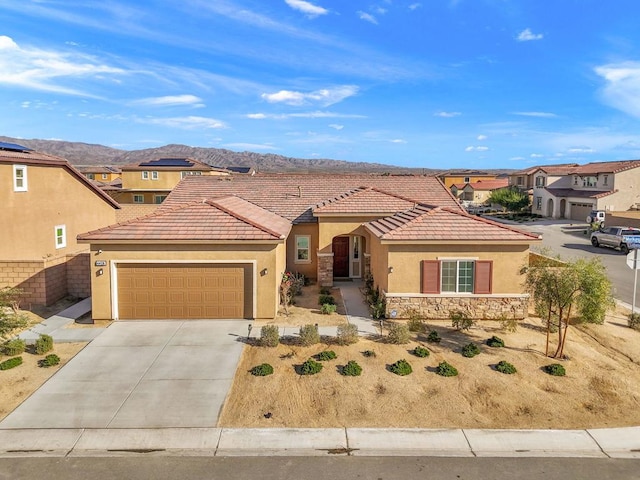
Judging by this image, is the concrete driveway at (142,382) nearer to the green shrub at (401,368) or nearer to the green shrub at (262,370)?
the green shrub at (262,370)

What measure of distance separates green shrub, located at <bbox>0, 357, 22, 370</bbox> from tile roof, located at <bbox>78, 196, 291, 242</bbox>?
14.9 feet

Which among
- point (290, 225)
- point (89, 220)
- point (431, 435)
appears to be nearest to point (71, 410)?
point (431, 435)

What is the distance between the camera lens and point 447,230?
16.8 metres

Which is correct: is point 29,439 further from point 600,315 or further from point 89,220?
point 89,220

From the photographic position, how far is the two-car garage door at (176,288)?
16.2 m

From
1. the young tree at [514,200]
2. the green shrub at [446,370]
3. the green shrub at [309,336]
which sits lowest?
the green shrub at [446,370]

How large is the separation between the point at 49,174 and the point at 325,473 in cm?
2011

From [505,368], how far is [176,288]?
10991 mm

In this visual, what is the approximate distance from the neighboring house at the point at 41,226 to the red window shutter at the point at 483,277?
15826 millimetres

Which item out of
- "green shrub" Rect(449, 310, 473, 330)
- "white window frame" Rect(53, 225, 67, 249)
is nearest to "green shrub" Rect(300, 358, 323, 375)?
"green shrub" Rect(449, 310, 473, 330)

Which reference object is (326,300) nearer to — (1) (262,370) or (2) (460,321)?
(2) (460,321)

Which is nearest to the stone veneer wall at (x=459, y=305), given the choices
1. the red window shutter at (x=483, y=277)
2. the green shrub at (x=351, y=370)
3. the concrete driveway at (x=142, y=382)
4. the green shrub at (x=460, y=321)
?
the red window shutter at (x=483, y=277)

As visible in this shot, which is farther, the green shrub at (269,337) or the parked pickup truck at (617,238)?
the parked pickup truck at (617,238)

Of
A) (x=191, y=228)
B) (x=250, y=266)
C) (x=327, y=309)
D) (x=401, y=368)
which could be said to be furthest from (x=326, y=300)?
(x=401, y=368)
